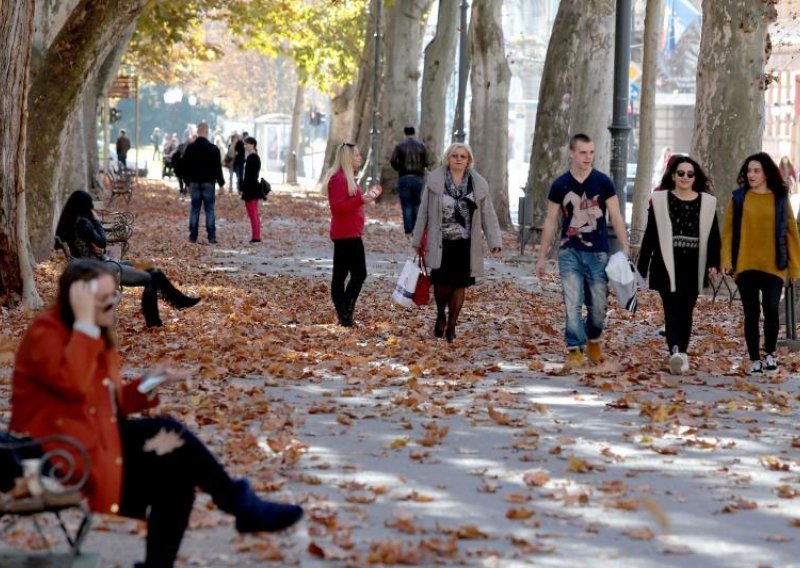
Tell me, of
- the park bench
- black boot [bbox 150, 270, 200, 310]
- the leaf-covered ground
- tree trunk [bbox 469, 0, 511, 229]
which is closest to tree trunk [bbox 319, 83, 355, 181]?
tree trunk [bbox 469, 0, 511, 229]

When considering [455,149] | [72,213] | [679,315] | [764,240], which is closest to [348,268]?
[455,149]

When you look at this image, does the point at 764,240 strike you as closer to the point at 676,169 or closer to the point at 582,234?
the point at 676,169

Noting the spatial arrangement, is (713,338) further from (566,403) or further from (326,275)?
(326,275)

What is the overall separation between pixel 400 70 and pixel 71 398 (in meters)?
39.1

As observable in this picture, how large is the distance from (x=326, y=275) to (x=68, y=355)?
17.3m

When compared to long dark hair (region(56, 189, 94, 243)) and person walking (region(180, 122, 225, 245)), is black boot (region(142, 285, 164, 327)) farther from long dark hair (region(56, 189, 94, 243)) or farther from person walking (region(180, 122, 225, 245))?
person walking (region(180, 122, 225, 245))

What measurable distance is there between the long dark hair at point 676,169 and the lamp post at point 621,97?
583cm

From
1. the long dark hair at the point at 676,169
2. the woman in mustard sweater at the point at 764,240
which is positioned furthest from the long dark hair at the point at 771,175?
the long dark hair at the point at 676,169

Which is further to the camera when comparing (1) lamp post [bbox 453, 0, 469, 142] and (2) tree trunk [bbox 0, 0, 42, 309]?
(1) lamp post [bbox 453, 0, 469, 142]

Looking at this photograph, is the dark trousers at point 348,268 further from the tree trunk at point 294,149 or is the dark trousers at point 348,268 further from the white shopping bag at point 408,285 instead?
the tree trunk at point 294,149

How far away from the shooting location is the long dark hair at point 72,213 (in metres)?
16.0

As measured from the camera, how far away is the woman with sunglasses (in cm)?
1302

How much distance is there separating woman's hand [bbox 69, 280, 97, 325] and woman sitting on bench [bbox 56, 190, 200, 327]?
9.19 m

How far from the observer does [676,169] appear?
1297cm
